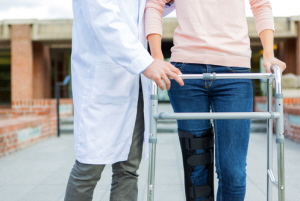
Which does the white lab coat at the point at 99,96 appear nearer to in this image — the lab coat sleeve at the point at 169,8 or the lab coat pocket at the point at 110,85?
the lab coat pocket at the point at 110,85

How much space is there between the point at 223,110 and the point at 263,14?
58cm

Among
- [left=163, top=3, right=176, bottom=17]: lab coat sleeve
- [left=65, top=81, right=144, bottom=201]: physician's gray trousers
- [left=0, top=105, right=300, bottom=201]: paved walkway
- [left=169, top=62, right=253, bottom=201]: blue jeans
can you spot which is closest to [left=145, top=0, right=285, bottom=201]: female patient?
[left=169, top=62, right=253, bottom=201]: blue jeans

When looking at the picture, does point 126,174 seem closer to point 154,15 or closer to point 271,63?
point 154,15

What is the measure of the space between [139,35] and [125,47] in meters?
0.31

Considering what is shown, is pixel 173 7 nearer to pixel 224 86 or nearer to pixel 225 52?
pixel 225 52

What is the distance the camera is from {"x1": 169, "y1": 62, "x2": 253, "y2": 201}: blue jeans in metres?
1.82

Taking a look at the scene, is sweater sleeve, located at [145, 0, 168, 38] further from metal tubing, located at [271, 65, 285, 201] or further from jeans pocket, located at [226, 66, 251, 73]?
metal tubing, located at [271, 65, 285, 201]

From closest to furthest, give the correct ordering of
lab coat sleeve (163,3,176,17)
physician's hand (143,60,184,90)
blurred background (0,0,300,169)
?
physician's hand (143,60,184,90) → lab coat sleeve (163,3,176,17) → blurred background (0,0,300,169)

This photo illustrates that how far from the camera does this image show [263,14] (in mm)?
1908

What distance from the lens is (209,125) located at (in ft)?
6.22

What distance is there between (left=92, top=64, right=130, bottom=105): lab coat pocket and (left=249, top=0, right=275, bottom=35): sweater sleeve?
2.66 feet

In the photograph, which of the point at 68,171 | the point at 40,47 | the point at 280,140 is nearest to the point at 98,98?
the point at 280,140

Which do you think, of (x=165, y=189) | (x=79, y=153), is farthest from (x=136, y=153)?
(x=165, y=189)

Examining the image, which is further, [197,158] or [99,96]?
[197,158]
